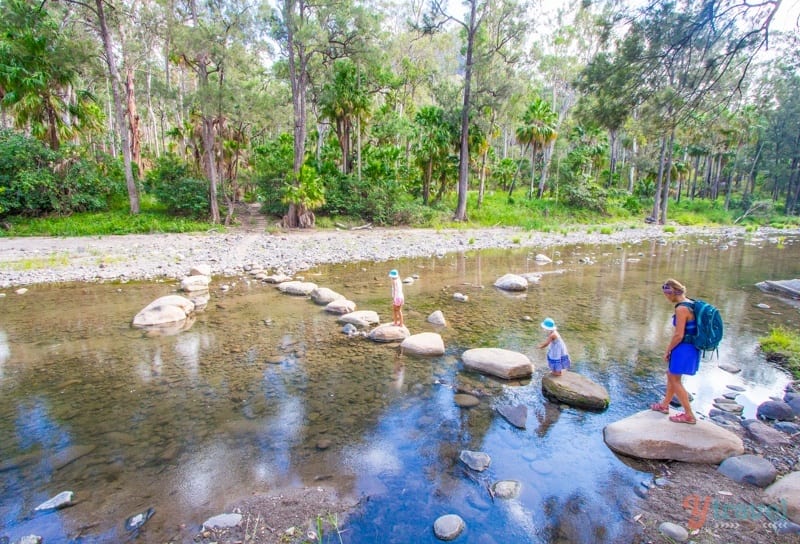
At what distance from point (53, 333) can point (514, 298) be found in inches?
399

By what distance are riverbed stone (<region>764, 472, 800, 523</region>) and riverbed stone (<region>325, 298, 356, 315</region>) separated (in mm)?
7363

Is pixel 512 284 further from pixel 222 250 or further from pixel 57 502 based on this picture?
pixel 222 250

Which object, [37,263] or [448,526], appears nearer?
[448,526]

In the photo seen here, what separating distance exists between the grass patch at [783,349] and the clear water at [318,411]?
31 centimetres

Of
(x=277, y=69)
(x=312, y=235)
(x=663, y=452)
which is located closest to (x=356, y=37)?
(x=277, y=69)

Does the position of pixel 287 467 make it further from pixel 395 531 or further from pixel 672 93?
pixel 672 93

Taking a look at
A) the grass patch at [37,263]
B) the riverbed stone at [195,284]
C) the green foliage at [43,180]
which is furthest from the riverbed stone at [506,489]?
the green foliage at [43,180]

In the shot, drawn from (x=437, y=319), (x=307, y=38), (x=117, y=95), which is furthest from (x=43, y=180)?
(x=437, y=319)

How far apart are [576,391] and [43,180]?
2286cm

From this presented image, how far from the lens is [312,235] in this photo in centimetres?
2083

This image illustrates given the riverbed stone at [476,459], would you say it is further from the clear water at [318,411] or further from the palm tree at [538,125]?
the palm tree at [538,125]

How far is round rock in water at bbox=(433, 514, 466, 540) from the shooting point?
3.50 meters

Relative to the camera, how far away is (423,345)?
7410 mm

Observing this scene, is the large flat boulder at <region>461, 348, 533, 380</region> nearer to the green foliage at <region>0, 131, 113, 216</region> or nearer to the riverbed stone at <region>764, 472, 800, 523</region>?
the riverbed stone at <region>764, 472, 800, 523</region>
